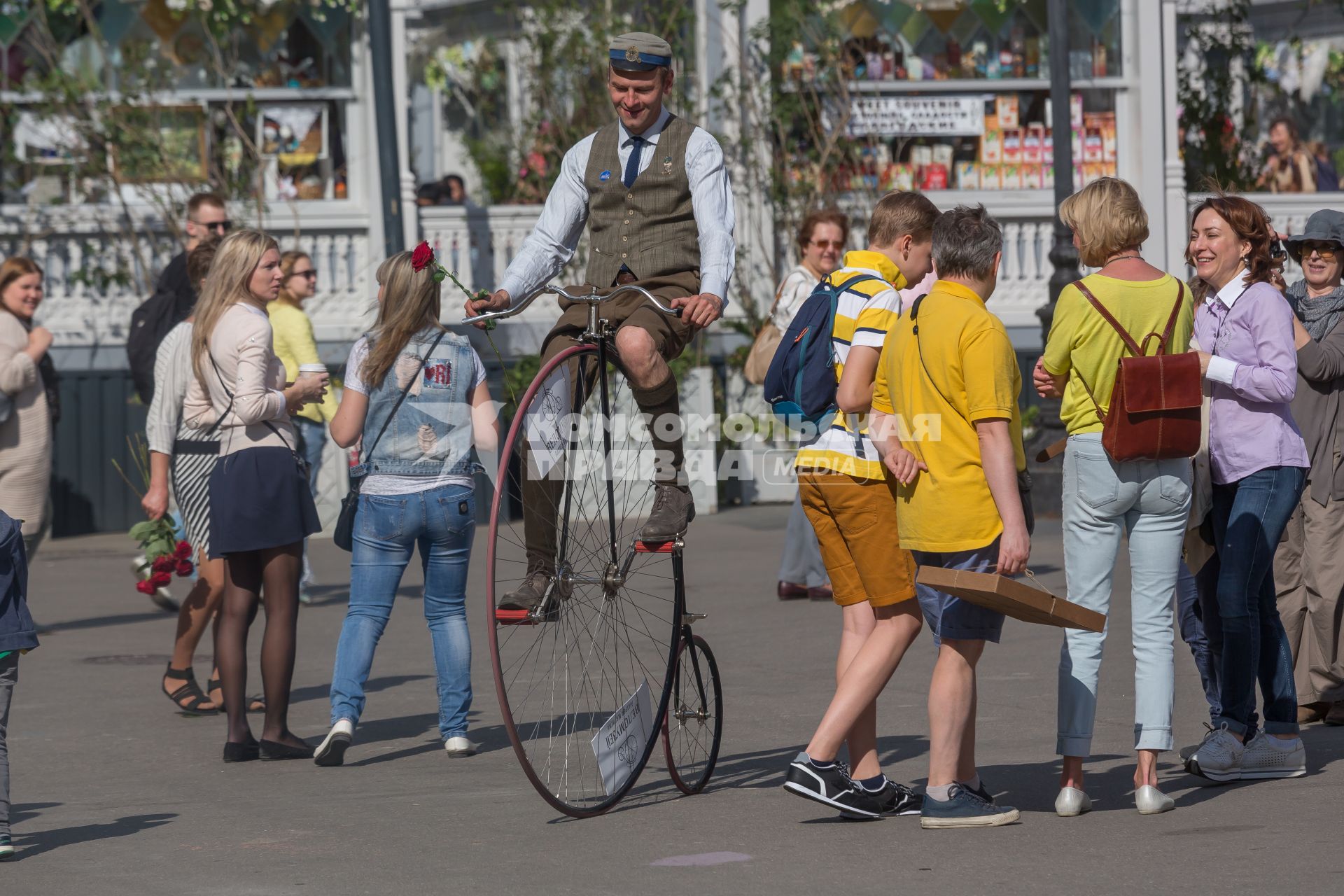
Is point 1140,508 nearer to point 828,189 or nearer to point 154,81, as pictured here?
point 828,189

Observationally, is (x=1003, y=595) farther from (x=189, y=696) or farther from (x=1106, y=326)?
(x=189, y=696)

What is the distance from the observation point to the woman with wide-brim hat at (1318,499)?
775cm

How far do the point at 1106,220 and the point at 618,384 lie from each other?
6.08 ft

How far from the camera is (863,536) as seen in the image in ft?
21.5

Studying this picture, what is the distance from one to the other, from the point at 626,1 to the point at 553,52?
0.85 meters

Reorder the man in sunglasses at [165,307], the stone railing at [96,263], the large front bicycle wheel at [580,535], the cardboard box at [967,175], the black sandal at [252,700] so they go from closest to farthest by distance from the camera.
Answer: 1. the large front bicycle wheel at [580,535]
2. the black sandal at [252,700]
3. the man in sunglasses at [165,307]
4. the stone railing at [96,263]
5. the cardboard box at [967,175]

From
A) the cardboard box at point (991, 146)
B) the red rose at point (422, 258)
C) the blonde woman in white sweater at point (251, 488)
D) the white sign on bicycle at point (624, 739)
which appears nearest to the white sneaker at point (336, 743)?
the blonde woman in white sweater at point (251, 488)

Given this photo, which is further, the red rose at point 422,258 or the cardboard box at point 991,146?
the cardboard box at point 991,146

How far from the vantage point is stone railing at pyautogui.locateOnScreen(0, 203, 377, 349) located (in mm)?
16984

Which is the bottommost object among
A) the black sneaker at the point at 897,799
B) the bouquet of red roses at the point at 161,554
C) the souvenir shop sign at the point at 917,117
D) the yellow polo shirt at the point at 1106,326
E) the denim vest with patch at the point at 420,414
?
the black sneaker at the point at 897,799

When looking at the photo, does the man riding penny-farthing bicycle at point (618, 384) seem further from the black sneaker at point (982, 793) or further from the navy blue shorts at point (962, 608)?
the black sneaker at point (982, 793)

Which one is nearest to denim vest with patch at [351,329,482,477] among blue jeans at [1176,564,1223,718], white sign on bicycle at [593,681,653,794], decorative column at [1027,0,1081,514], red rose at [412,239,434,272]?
red rose at [412,239,434,272]

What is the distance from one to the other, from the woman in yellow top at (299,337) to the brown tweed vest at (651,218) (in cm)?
394

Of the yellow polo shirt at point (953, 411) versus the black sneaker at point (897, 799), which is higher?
the yellow polo shirt at point (953, 411)
